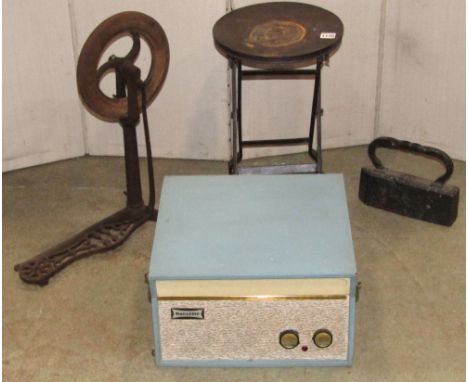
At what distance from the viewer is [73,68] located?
411cm

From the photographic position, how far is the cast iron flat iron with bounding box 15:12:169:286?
337 cm

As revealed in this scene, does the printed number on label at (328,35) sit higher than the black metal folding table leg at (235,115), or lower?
higher

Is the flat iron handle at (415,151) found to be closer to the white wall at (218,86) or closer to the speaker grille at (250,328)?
the white wall at (218,86)

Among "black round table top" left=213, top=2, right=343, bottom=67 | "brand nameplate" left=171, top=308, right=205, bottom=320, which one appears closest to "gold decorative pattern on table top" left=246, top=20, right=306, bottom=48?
"black round table top" left=213, top=2, right=343, bottom=67

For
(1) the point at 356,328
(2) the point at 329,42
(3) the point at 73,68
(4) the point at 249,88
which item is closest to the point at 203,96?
(4) the point at 249,88

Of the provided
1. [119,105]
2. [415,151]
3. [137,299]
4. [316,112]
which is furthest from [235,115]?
[137,299]

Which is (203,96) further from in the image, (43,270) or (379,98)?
(43,270)

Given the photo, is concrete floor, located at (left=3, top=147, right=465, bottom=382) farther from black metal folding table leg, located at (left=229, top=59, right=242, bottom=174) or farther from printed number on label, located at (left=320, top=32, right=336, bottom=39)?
printed number on label, located at (left=320, top=32, right=336, bottom=39)

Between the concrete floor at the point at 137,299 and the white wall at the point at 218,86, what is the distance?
7.8 inches

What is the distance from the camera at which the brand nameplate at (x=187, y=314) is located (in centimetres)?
285

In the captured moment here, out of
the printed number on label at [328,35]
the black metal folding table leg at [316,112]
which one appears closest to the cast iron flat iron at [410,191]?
the black metal folding table leg at [316,112]

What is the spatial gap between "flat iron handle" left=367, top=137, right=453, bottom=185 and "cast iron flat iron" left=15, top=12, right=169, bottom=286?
0.99 m

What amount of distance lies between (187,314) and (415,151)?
1386 mm

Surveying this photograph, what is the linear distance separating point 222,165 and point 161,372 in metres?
1.47
